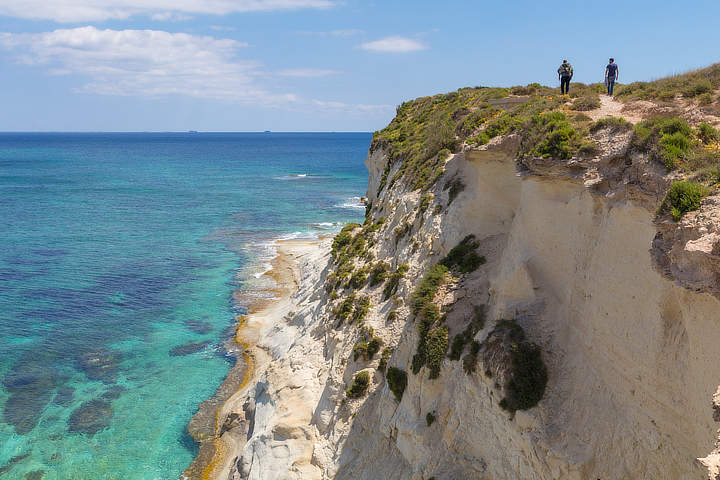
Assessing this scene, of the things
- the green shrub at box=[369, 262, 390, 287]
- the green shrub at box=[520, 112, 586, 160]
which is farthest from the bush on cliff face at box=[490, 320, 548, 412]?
the green shrub at box=[369, 262, 390, 287]

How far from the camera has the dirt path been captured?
18.5 m

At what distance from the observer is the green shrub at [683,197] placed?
1194 cm

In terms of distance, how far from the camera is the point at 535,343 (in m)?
17.0

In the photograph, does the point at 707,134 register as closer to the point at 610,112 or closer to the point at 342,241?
the point at 610,112

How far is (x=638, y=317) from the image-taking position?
45.1 feet

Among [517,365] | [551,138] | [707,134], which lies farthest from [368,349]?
[707,134]

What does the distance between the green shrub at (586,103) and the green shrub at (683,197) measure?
395 inches

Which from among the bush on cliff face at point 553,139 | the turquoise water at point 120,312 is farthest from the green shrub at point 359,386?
the bush on cliff face at point 553,139

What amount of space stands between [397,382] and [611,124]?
12766 mm

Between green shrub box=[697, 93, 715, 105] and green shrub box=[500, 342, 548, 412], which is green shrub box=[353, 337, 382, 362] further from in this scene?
green shrub box=[697, 93, 715, 105]

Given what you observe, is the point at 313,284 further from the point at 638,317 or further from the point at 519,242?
the point at 638,317

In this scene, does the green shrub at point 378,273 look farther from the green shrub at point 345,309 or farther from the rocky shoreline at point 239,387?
the rocky shoreline at point 239,387

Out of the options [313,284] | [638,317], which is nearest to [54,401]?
[313,284]

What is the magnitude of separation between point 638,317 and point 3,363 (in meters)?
38.8
